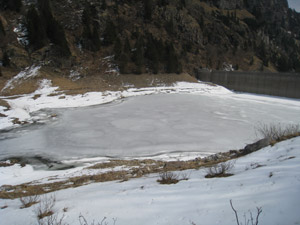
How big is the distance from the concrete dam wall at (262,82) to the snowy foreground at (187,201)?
1319 inches

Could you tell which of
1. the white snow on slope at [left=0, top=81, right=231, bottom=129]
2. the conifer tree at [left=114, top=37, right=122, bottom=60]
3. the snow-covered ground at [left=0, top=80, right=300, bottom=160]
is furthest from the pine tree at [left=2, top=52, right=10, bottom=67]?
the conifer tree at [left=114, top=37, right=122, bottom=60]

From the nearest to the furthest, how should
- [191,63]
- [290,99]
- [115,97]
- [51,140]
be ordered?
[51,140] → [115,97] → [290,99] → [191,63]

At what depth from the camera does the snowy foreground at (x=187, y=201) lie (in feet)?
8.84

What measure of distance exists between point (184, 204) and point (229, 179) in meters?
1.35

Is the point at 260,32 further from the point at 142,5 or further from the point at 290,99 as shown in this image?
the point at 290,99

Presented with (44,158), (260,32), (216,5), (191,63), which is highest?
(216,5)

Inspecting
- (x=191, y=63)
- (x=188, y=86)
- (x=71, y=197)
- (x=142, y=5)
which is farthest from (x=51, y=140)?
(x=142, y=5)

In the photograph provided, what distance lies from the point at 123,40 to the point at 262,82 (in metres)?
33.4

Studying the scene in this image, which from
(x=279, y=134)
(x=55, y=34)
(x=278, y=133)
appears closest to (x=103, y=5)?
(x=55, y=34)

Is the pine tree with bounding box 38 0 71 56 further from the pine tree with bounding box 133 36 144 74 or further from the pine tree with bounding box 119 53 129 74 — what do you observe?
the pine tree with bounding box 133 36 144 74

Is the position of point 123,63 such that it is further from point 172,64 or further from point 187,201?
point 187,201

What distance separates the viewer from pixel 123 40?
1943 inches

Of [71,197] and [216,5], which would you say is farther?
[216,5]

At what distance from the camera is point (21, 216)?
3596mm
